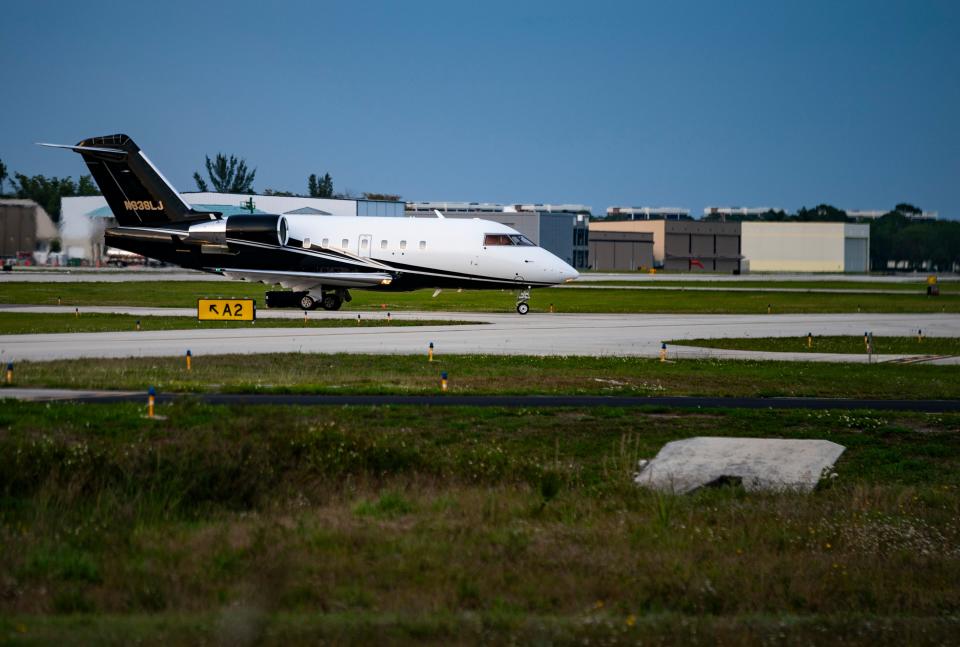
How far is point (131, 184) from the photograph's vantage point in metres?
53.2

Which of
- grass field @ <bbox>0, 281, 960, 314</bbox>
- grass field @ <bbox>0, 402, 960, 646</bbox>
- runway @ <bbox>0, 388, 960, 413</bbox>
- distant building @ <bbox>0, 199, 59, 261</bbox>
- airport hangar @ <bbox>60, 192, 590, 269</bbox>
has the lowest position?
grass field @ <bbox>0, 402, 960, 646</bbox>

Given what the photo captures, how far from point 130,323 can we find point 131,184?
11.3 metres

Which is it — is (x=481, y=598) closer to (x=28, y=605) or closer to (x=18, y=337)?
(x=28, y=605)

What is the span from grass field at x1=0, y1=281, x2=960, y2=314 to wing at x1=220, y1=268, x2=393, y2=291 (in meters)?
3.55

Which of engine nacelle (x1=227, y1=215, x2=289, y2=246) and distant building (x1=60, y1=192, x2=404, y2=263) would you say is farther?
distant building (x1=60, y1=192, x2=404, y2=263)

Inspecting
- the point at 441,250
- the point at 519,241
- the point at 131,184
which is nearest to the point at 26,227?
the point at 131,184

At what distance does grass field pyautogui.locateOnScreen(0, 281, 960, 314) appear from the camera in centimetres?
6216

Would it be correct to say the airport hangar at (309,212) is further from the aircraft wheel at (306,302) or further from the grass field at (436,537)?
the grass field at (436,537)

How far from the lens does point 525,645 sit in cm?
1001

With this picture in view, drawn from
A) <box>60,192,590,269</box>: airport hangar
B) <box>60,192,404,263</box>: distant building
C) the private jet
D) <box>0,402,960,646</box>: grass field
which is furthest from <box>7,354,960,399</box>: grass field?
<box>60,192,404,263</box>: distant building

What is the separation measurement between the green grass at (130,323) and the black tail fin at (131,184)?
20.3 feet

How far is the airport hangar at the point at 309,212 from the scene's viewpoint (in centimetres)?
7762

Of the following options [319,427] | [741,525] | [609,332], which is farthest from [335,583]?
[609,332]

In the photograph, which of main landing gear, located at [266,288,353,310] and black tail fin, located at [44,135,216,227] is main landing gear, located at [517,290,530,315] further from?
black tail fin, located at [44,135,216,227]
